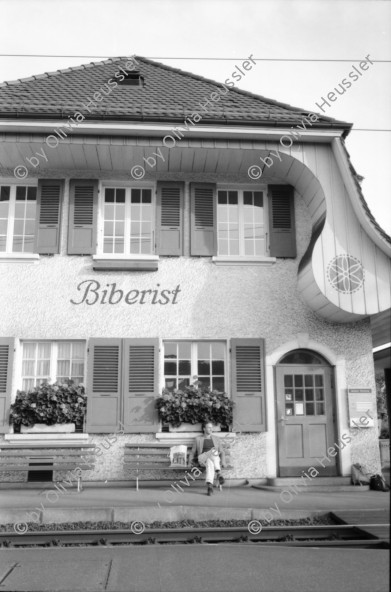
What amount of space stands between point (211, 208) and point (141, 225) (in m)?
1.47

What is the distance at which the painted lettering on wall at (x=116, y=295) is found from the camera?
11594mm

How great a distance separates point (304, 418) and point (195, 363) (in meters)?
2.36

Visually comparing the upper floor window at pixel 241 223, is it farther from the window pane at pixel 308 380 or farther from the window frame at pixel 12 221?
the window frame at pixel 12 221

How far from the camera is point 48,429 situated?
36.2 ft

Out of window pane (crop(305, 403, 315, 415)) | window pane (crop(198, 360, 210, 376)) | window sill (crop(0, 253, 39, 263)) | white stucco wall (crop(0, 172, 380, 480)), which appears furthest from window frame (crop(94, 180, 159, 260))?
window pane (crop(305, 403, 315, 415))

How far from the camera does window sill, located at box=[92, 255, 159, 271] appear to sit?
1161 cm

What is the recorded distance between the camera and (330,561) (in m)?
6.45

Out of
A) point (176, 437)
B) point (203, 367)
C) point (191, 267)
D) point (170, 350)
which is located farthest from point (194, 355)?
point (191, 267)

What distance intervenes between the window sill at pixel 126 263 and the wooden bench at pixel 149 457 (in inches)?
132

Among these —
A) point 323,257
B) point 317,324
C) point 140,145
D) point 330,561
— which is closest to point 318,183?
point 323,257

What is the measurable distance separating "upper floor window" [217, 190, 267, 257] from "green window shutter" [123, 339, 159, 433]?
8.23 ft

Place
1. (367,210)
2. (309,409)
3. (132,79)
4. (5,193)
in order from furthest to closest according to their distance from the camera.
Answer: (132,79) → (5,193) → (309,409) → (367,210)

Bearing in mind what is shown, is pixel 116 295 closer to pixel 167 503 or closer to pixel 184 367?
pixel 184 367

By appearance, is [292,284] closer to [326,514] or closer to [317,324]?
[317,324]
